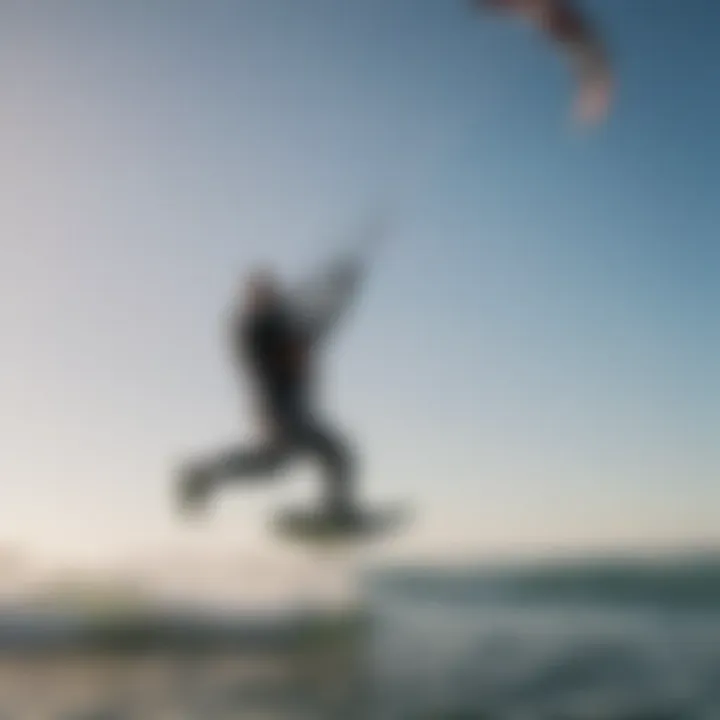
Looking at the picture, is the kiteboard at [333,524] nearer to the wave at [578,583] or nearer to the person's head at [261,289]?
the wave at [578,583]

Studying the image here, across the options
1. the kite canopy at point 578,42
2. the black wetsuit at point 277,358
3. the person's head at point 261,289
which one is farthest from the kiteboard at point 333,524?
the kite canopy at point 578,42

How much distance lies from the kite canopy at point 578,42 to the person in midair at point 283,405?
0.41 meters

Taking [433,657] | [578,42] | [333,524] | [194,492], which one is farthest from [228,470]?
[578,42]

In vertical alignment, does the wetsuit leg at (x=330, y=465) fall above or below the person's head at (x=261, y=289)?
below

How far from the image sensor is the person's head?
1536 mm

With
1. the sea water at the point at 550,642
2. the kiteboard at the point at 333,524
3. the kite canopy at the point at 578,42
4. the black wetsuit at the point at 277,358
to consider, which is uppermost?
the kite canopy at the point at 578,42

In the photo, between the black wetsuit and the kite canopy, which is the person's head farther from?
the kite canopy

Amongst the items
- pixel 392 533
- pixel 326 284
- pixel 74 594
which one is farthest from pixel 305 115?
pixel 74 594

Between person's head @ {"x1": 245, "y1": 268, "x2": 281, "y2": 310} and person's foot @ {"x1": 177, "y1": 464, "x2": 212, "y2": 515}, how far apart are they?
0.78 feet

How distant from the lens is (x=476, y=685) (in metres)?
1.51

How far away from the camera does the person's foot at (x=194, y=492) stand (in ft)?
5.02

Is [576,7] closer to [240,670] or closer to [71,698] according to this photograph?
[240,670]

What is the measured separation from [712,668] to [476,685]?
0.32 metres

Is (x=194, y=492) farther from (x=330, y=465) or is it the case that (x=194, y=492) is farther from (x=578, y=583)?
(x=578, y=583)
